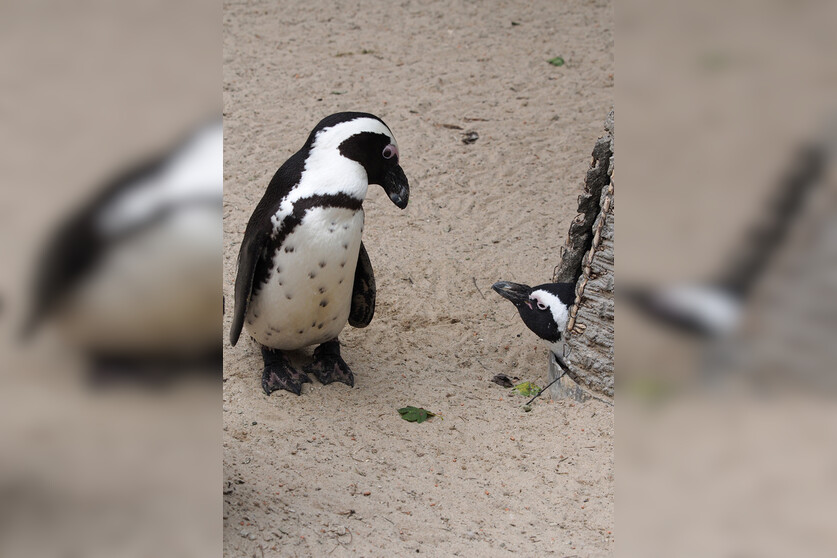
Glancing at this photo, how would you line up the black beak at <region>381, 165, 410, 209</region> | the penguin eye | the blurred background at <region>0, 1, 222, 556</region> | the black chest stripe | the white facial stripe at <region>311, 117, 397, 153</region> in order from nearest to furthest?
the blurred background at <region>0, 1, 222, 556</region>, the black chest stripe, the white facial stripe at <region>311, 117, 397, 153</region>, the penguin eye, the black beak at <region>381, 165, 410, 209</region>

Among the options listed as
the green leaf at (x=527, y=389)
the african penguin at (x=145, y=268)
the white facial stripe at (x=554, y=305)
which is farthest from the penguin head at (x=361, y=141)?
the african penguin at (x=145, y=268)

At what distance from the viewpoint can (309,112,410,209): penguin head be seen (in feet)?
10.9

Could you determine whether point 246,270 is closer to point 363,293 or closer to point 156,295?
point 363,293

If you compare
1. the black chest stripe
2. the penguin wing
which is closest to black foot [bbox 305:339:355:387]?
the penguin wing

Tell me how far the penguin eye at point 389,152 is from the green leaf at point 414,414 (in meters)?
1.11

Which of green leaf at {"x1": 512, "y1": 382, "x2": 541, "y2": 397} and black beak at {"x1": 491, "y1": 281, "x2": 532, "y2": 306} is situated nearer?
green leaf at {"x1": 512, "y1": 382, "x2": 541, "y2": 397}

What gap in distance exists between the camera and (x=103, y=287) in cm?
93

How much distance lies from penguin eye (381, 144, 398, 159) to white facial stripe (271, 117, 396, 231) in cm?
9

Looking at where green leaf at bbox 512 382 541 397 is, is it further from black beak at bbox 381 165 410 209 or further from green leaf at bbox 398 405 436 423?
black beak at bbox 381 165 410 209

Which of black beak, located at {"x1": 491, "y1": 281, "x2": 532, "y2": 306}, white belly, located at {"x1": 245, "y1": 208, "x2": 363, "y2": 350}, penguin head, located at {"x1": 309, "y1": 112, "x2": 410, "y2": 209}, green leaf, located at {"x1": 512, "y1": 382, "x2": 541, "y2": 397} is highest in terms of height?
penguin head, located at {"x1": 309, "y1": 112, "x2": 410, "y2": 209}

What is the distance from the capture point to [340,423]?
339 centimetres

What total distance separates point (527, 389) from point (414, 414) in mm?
625

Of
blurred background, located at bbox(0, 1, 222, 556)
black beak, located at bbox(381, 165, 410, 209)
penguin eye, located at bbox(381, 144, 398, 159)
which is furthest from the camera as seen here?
black beak, located at bbox(381, 165, 410, 209)

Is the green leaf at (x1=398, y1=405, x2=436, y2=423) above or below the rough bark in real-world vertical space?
below
